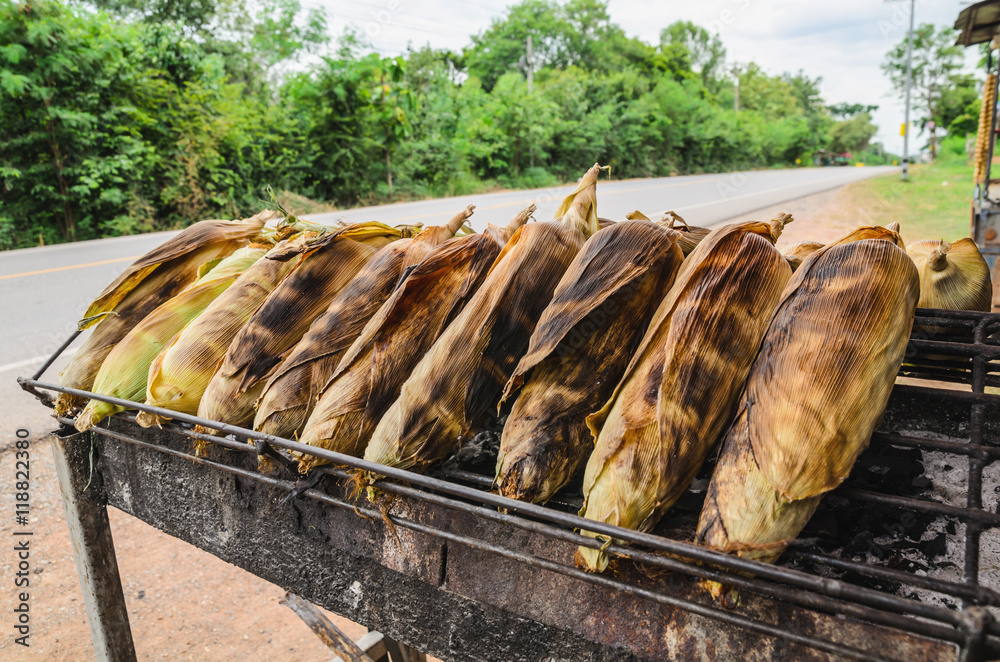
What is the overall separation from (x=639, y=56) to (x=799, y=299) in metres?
40.4

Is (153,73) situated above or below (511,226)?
above

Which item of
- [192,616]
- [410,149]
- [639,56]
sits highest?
[639,56]

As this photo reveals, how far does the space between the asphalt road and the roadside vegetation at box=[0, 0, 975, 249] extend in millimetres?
1615

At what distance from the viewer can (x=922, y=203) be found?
45.3 ft

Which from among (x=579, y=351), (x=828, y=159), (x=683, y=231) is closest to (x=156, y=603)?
(x=579, y=351)

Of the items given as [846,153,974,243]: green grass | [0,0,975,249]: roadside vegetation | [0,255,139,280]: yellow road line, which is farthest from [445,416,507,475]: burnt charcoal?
[0,0,975,249]: roadside vegetation

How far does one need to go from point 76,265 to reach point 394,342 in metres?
9.28

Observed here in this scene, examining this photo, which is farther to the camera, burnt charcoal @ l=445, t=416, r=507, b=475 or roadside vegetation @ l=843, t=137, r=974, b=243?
roadside vegetation @ l=843, t=137, r=974, b=243

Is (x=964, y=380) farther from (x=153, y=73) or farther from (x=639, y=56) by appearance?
(x=639, y=56)

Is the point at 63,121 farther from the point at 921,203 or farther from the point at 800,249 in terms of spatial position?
the point at 921,203

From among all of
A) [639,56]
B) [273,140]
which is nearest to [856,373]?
[273,140]

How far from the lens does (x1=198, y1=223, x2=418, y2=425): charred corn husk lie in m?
1.26

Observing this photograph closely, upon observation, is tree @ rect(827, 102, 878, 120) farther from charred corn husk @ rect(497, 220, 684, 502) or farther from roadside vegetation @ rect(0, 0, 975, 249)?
charred corn husk @ rect(497, 220, 684, 502)

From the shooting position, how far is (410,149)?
58.8ft
